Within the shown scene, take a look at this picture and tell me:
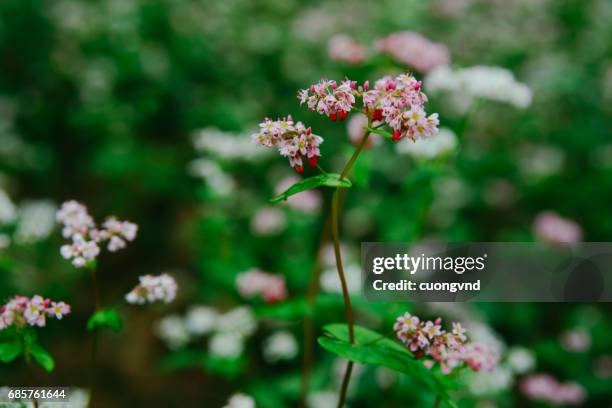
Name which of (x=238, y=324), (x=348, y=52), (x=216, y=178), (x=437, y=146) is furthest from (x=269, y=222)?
(x=437, y=146)

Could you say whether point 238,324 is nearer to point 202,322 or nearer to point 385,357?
point 202,322

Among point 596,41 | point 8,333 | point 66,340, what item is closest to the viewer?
point 8,333

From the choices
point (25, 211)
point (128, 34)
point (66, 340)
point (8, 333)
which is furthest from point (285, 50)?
point (8, 333)

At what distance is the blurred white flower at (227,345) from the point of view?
2429 millimetres

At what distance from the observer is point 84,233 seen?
1.51 m

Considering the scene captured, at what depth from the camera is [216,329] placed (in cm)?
257

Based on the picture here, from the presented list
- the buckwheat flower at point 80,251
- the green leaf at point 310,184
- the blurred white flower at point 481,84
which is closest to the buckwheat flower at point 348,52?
the blurred white flower at point 481,84

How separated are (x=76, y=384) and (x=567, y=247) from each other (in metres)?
2.96

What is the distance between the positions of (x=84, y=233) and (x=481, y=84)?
63.6 inches

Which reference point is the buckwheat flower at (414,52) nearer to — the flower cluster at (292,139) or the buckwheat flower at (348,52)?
the buckwheat flower at (348,52)

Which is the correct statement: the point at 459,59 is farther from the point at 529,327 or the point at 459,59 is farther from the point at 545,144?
the point at 529,327

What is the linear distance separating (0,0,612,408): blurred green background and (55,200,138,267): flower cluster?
135 cm

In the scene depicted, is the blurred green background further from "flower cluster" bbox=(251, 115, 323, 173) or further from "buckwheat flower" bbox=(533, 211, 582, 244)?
"flower cluster" bbox=(251, 115, 323, 173)

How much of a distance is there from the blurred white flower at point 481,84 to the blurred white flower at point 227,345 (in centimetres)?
134
